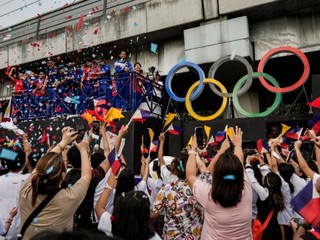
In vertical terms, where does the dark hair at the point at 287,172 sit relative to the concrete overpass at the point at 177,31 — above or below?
below

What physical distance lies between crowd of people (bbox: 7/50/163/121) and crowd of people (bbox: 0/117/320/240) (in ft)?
15.5

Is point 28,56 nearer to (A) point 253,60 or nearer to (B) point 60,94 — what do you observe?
(B) point 60,94

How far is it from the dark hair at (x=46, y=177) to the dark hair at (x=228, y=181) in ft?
3.82

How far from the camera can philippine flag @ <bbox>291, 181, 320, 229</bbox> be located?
2.41m

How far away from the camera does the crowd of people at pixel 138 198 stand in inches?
87.7

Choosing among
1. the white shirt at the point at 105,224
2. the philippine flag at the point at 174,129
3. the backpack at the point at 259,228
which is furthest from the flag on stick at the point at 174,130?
the white shirt at the point at 105,224

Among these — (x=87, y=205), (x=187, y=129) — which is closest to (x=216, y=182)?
(x=87, y=205)

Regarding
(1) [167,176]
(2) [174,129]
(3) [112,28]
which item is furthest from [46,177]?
(3) [112,28]

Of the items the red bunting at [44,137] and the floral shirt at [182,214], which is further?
the red bunting at [44,137]

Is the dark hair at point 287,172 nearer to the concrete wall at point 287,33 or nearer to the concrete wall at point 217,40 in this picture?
the concrete wall at point 217,40

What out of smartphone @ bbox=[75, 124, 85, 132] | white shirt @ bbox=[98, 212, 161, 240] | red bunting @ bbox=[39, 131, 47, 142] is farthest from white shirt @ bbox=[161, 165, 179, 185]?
red bunting @ bbox=[39, 131, 47, 142]

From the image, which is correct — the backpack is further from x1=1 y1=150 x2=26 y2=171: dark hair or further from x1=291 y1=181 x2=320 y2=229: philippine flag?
x1=1 y1=150 x2=26 y2=171: dark hair

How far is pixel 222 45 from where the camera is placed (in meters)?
8.91

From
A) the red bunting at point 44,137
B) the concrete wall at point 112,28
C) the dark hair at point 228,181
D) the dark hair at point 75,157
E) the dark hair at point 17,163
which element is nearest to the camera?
the dark hair at point 228,181
